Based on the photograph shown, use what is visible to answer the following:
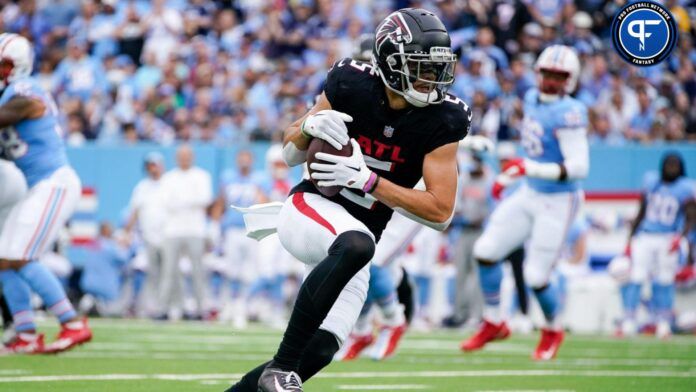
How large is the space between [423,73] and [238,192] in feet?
28.7

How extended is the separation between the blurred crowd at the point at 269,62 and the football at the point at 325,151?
866 centimetres

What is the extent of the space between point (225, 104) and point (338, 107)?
35.9ft

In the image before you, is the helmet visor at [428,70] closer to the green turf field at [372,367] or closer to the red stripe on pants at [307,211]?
the red stripe on pants at [307,211]

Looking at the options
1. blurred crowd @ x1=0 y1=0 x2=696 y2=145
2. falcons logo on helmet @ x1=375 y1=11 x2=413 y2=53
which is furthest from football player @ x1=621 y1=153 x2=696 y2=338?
falcons logo on helmet @ x1=375 y1=11 x2=413 y2=53

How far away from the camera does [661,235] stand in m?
12.3

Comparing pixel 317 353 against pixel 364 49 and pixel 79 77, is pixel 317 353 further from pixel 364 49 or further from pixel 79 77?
pixel 79 77

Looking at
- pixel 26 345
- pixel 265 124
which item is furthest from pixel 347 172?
pixel 265 124

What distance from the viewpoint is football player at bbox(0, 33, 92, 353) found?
7.44 metres

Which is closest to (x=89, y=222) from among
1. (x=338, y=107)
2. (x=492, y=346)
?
(x=492, y=346)

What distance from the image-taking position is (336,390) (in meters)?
5.90

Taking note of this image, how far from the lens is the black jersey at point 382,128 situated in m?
4.84

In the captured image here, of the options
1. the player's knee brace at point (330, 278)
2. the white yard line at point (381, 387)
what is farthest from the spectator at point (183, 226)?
the player's knee brace at point (330, 278)

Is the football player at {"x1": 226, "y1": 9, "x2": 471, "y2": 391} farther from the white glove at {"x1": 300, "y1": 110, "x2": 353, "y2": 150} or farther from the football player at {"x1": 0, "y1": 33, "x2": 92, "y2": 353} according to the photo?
the football player at {"x1": 0, "y1": 33, "x2": 92, "y2": 353}

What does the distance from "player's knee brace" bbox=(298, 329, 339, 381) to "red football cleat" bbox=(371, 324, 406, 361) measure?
3.53 meters
